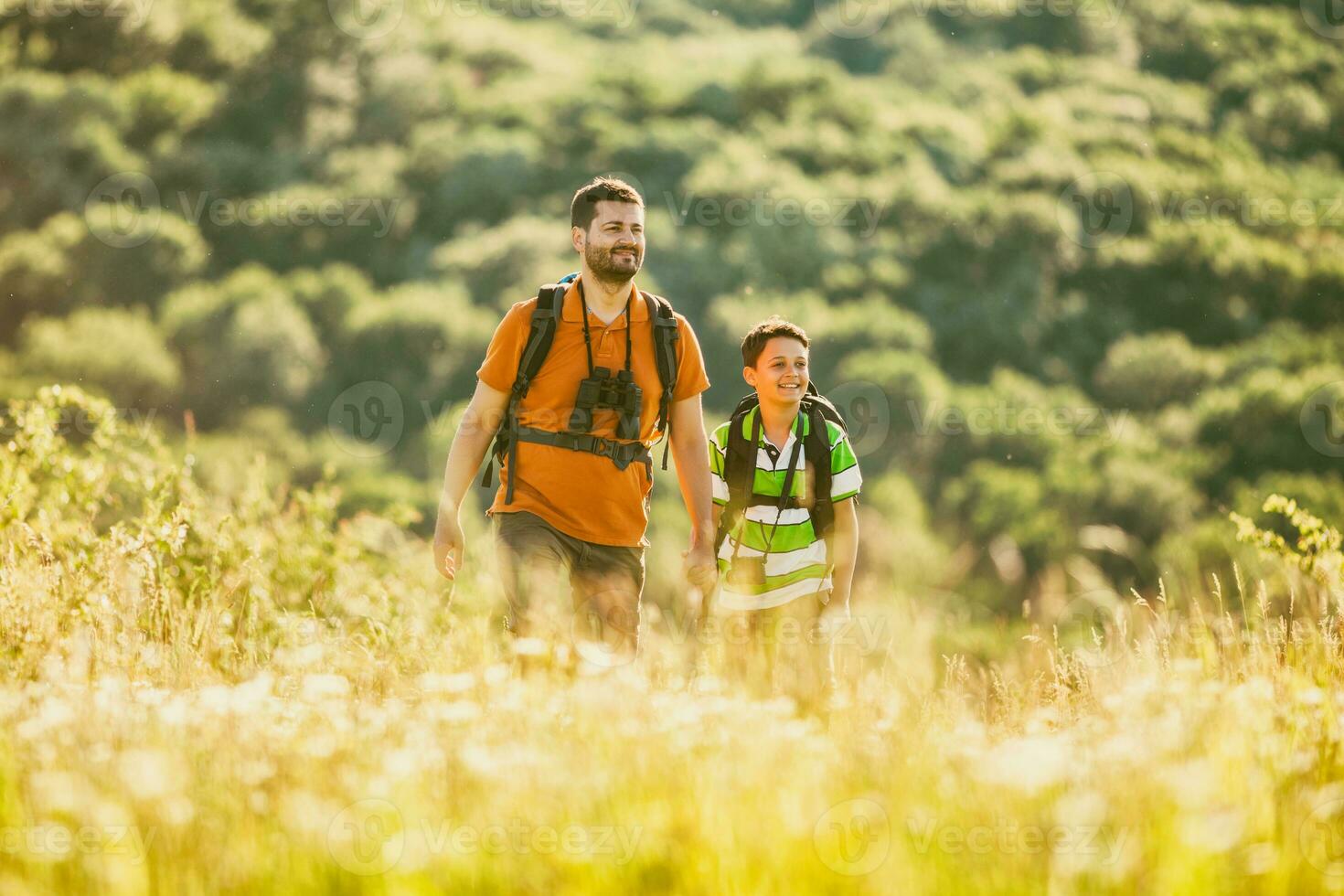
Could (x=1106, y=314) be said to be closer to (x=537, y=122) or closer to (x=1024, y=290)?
(x=1024, y=290)

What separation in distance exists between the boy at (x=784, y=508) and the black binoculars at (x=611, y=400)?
0.64 metres

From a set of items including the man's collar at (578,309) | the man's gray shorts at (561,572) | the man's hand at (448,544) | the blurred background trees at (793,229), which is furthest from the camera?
Result: the blurred background trees at (793,229)

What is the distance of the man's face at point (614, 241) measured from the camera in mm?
4754

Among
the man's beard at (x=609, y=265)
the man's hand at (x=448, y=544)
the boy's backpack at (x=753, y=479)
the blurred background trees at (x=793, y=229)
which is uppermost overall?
the blurred background trees at (x=793, y=229)

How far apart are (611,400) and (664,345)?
14.5 inches

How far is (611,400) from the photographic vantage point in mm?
4746

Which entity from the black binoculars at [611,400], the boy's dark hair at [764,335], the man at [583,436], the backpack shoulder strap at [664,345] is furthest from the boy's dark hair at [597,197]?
the boy's dark hair at [764,335]

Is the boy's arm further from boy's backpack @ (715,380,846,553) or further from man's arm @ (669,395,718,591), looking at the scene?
man's arm @ (669,395,718,591)

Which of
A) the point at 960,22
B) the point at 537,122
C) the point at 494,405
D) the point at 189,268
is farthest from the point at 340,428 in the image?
the point at 960,22

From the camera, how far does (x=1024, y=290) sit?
64.8 metres

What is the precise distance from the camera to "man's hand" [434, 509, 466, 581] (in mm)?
4617

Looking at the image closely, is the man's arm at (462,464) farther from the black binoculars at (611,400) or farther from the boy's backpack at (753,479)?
the boy's backpack at (753,479)

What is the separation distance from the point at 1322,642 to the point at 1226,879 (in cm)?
207

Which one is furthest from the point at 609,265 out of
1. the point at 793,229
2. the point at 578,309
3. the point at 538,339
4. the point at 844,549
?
the point at 793,229
